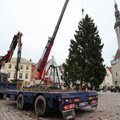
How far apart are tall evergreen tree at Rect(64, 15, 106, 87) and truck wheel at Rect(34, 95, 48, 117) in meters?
16.9

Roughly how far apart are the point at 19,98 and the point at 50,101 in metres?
3.12

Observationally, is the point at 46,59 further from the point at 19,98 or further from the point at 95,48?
the point at 95,48

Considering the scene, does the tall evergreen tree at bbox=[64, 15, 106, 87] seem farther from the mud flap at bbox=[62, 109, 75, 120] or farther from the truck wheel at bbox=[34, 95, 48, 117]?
the mud flap at bbox=[62, 109, 75, 120]

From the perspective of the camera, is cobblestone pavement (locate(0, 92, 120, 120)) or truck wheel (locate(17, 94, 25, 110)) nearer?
cobblestone pavement (locate(0, 92, 120, 120))

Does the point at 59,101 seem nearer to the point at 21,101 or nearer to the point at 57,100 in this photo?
the point at 57,100

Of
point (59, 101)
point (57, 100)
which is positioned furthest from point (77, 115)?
point (59, 101)

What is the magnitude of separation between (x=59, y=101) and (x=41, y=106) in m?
1.38

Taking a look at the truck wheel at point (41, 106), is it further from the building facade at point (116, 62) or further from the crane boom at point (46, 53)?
the building facade at point (116, 62)

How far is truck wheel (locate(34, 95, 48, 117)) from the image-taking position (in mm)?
7564

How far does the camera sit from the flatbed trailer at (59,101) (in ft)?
22.9

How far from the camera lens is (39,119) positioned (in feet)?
24.1

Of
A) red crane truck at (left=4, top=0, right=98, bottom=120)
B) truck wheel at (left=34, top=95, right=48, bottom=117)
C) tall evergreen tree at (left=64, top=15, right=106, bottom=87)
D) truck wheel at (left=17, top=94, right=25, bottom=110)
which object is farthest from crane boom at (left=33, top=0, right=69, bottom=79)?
tall evergreen tree at (left=64, top=15, right=106, bottom=87)

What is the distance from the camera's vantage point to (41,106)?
7.95 metres

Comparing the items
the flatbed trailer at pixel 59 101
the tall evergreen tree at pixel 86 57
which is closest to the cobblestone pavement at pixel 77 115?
the flatbed trailer at pixel 59 101
